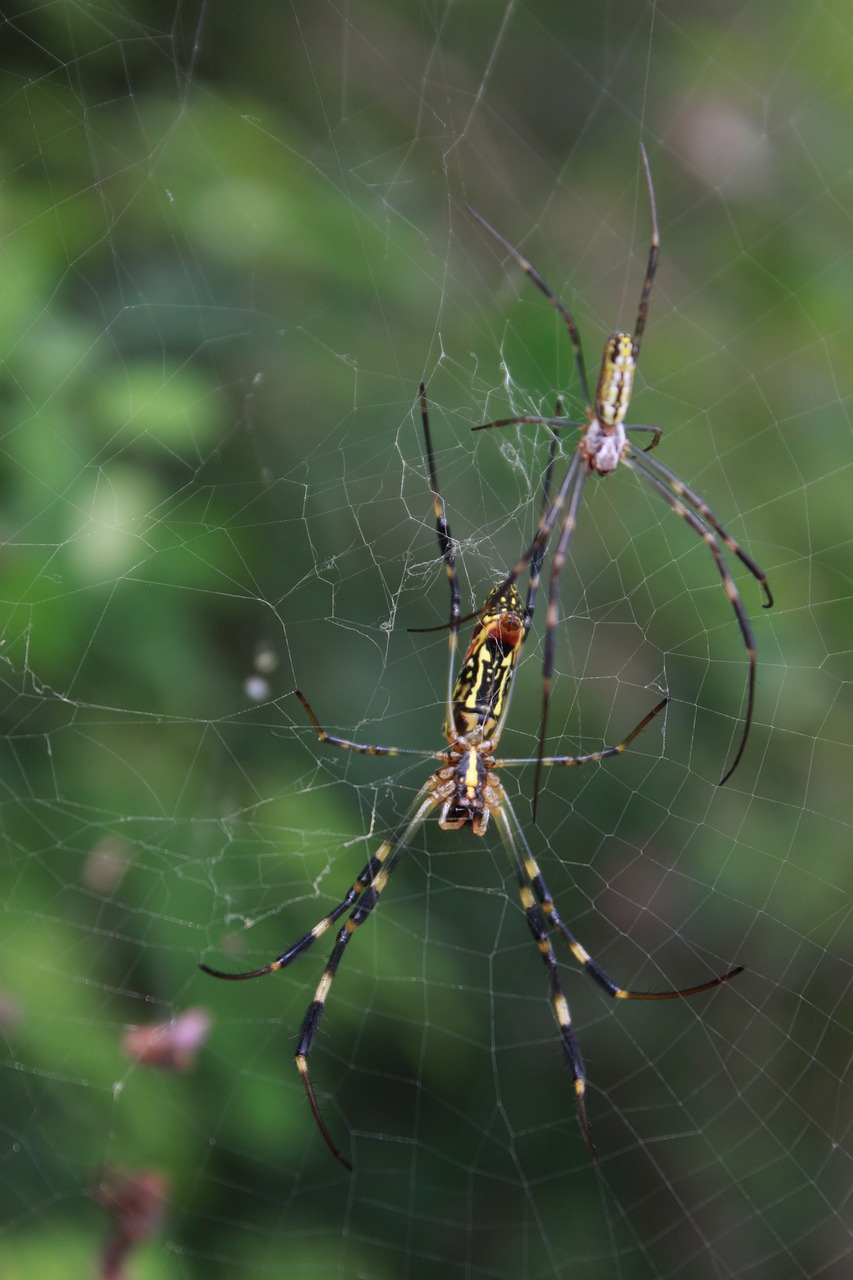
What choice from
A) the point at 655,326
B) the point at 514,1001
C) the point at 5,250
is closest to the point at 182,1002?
the point at 514,1001

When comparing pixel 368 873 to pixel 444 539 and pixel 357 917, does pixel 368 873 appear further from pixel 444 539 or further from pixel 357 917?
pixel 444 539

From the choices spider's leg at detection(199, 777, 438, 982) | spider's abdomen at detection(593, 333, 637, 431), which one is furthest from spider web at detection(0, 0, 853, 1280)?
spider's abdomen at detection(593, 333, 637, 431)

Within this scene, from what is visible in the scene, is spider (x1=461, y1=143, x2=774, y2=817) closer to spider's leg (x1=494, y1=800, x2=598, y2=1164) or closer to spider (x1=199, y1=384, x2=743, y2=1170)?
spider (x1=199, y1=384, x2=743, y2=1170)

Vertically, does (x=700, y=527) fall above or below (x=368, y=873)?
above

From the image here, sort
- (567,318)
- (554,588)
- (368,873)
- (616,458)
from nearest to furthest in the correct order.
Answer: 1. (554,588)
2. (567,318)
3. (616,458)
4. (368,873)

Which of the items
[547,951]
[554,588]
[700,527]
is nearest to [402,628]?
[554,588]

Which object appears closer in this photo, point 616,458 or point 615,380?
point 615,380

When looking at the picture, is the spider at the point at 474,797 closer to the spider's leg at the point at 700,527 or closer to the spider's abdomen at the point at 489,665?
the spider's abdomen at the point at 489,665
